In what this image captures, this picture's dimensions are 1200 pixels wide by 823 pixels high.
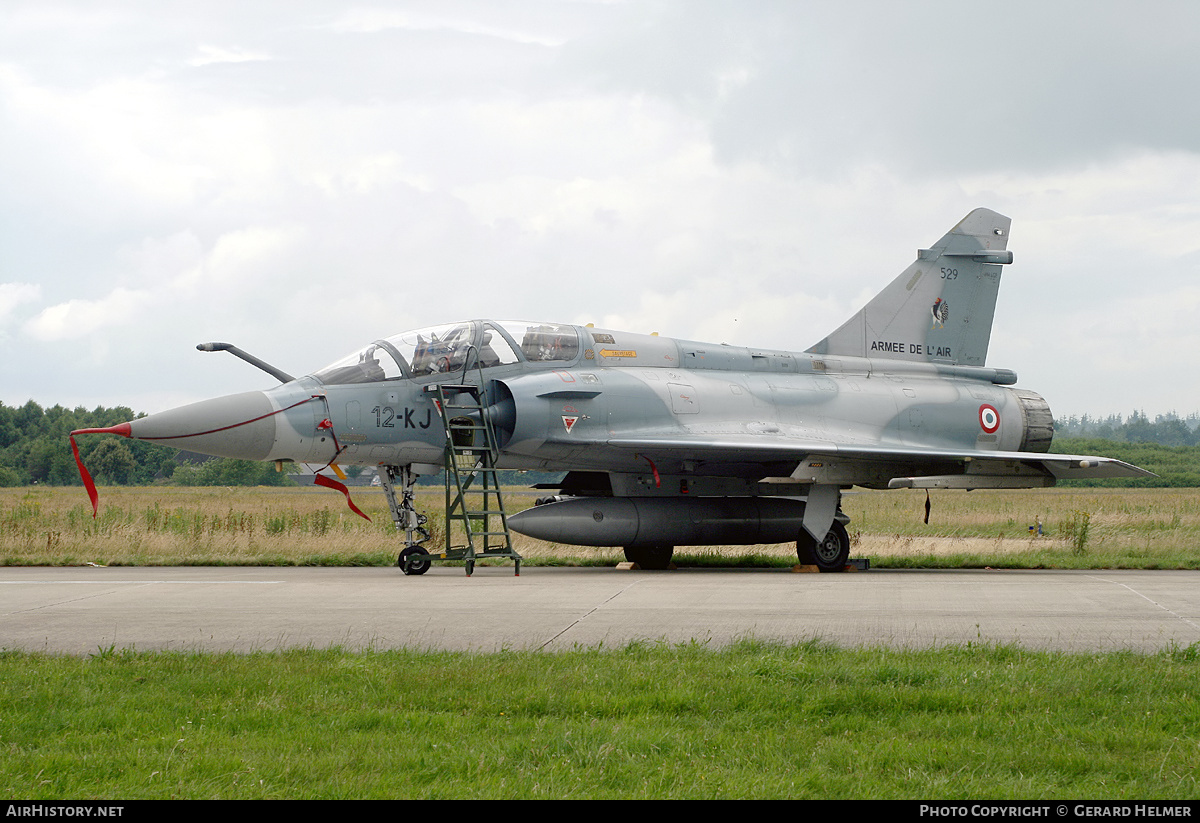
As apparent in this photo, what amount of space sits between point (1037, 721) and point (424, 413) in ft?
33.7

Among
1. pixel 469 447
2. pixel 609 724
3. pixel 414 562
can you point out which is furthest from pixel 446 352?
pixel 609 724

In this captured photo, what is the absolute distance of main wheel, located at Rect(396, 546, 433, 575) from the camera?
→ 543 inches

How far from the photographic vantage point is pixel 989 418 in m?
17.6

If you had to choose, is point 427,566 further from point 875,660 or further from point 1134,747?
point 1134,747

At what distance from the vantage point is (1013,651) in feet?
22.7

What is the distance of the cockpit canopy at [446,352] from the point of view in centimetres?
1427

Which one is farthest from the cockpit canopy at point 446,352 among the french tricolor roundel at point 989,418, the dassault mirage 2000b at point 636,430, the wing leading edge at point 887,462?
the french tricolor roundel at point 989,418

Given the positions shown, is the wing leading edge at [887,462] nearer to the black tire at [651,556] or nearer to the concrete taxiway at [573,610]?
the black tire at [651,556]

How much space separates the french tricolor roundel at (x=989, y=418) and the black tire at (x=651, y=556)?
5.61m

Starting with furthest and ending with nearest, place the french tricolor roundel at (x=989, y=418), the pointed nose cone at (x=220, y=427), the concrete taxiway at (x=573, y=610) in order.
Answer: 1. the french tricolor roundel at (x=989, y=418)
2. the pointed nose cone at (x=220, y=427)
3. the concrete taxiway at (x=573, y=610)

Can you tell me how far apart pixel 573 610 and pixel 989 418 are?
1055cm

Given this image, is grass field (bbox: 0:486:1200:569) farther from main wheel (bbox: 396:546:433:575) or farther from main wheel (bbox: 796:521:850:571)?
main wheel (bbox: 396:546:433:575)

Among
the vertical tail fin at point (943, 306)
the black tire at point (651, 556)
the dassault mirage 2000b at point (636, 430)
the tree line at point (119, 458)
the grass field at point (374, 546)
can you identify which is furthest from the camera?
the tree line at point (119, 458)

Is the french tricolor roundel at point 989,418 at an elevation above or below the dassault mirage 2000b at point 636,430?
above
